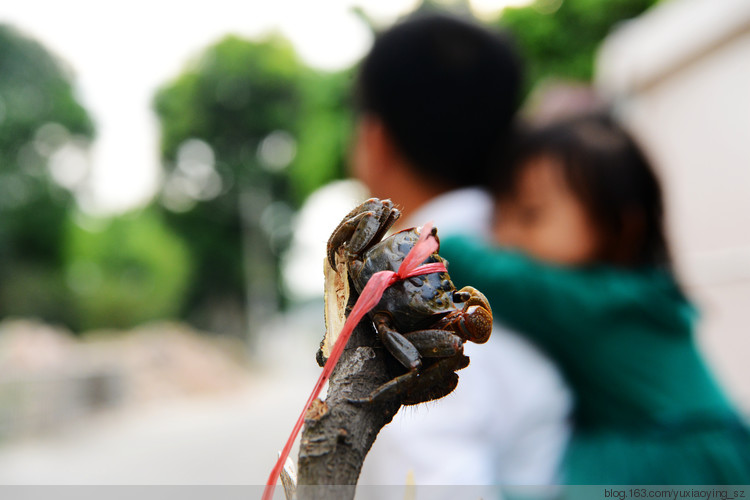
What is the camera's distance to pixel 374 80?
6.63 ft

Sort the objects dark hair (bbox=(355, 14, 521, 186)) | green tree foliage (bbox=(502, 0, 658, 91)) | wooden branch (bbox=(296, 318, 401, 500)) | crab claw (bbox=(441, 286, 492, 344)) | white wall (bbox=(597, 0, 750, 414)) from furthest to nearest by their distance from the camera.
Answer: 1. green tree foliage (bbox=(502, 0, 658, 91))
2. white wall (bbox=(597, 0, 750, 414))
3. dark hair (bbox=(355, 14, 521, 186))
4. crab claw (bbox=(441, 286, 492, 344))
5. wooden branch (bbox=(296, 318, 401, 500))

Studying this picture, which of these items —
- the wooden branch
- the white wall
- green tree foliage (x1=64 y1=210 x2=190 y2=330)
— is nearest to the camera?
the wooden branch

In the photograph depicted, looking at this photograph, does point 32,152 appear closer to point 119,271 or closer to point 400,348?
point 119,271

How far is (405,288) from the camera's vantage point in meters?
0.60

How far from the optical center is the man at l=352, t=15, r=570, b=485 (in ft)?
5.85

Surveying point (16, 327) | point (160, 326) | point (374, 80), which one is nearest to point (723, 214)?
point (374, 80)

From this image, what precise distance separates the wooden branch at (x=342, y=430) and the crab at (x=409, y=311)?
0.04 feet

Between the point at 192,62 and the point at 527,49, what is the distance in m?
23.5

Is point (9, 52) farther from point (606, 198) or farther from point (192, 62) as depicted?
point (606, 198)

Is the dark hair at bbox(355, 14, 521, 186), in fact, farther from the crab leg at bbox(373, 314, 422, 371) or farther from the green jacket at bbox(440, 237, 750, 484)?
the crab leg at bbox(373, 314, 422, 371)

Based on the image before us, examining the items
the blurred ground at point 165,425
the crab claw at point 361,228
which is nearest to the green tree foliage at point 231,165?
the blurred ground at point 165,425

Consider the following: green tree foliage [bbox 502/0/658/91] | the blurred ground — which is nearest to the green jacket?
the blurred ground

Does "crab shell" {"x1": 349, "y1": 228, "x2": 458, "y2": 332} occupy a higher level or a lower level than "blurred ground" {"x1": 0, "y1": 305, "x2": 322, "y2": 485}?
higher

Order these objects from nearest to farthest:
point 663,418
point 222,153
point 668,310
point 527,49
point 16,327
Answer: point 663,418 < point 668,310 < point 527,49 < point 16,327 < point 222,153
